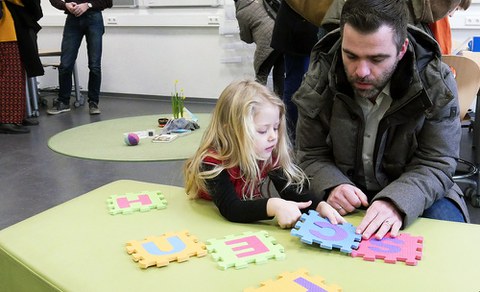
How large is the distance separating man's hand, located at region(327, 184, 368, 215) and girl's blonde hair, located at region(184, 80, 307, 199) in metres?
0.12

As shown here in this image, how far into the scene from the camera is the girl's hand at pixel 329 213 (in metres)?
1.21

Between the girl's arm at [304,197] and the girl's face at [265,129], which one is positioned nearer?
the girl's arm at [304,197]

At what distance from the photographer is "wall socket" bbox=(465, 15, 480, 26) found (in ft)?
13.2

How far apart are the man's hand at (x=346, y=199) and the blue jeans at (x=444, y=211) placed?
19 cm

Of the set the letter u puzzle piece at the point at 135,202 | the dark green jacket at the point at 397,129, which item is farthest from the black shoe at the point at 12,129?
the dark green jacket at the point at 397,129

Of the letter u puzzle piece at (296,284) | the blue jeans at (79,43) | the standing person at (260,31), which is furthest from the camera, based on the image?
the blue jeans at (79,43)

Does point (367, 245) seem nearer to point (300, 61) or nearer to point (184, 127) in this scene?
point (300, 61)

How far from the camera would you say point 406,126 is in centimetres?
141

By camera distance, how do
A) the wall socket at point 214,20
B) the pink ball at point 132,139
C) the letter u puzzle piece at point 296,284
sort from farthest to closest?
1. the wall socket at point 214,20
2. the pink ball at point 132,139
3. the letter u puzzle piece at point 296,284

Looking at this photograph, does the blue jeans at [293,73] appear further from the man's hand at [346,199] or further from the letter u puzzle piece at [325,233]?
the letter u puzzle piece at [325,233]

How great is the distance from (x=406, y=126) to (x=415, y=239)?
40 centimetres

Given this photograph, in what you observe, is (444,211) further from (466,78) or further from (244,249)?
(466,78)

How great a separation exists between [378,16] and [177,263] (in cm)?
80

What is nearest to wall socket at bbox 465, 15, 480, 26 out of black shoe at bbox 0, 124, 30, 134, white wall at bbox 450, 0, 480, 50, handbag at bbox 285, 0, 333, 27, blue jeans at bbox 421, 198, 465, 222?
white wall at bbox 450, 0, 480, 50
